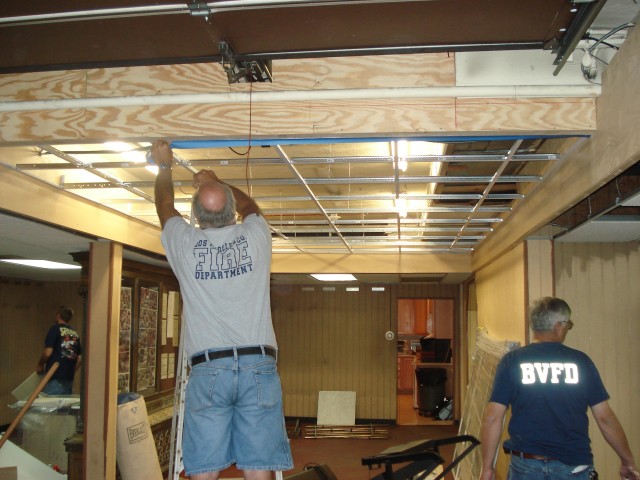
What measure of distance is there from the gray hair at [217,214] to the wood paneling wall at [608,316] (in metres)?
2.99

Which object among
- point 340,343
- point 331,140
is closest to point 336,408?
point 340,343

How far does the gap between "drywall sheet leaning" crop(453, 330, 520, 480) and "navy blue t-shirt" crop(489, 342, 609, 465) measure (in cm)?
175

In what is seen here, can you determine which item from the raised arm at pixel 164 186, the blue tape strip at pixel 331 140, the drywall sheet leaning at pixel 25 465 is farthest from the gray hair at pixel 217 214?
the drywall sheet leaning at pixel 25 465

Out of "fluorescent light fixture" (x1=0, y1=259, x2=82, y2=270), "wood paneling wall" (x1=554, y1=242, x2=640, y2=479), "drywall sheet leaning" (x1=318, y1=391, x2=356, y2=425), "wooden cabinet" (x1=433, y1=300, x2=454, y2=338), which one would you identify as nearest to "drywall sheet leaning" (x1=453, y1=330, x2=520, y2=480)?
"wood paneling wall" (x1=554, y1=242, x2=640, y2=479)

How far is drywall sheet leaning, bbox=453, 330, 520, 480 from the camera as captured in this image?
5.11 m

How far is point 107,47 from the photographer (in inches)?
87.0

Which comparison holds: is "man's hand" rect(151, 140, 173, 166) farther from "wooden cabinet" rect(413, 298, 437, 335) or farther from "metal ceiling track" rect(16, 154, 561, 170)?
"wooden cabinet" rect(413, 298, 437, 335)

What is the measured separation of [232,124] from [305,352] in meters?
8.62

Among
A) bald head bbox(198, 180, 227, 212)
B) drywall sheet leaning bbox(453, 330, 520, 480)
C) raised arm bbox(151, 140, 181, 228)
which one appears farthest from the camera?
drywall sheet leaning bbox(453, 330, 520, 480)

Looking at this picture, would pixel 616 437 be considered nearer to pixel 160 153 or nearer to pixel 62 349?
pixel 160 153

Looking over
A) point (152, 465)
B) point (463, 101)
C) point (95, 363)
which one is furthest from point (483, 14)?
point (152, 465)

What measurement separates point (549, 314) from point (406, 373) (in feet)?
36.9

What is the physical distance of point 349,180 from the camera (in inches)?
152

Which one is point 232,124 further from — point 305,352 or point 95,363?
point 305,352
